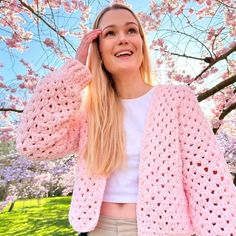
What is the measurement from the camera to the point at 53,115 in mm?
1455

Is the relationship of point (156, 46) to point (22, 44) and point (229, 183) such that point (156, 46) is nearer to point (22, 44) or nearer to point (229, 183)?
point (22, 44)

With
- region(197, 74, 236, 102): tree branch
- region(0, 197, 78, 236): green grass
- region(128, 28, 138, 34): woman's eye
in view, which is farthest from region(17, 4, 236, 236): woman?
region(0, 197, 78, 236): green grass

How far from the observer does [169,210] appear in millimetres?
1272

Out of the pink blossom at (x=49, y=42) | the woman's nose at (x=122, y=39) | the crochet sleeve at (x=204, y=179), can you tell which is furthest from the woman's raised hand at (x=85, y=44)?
the pink blossom at (x=49, y=42)

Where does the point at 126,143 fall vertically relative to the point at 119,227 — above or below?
above

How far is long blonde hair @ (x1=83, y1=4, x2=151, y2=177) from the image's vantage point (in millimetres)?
1386

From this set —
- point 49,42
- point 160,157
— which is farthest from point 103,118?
point 49,42

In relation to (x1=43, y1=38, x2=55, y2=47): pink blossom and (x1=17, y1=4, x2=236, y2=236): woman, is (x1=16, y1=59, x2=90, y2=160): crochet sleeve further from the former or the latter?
(x1=43, y1=38, x2=55, y2=47): pink blossom

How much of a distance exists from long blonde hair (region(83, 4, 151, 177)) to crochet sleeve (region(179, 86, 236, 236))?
0.79 feet

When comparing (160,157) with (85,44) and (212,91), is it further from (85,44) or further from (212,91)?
(212,91)

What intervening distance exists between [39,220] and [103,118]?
1141 centimetres

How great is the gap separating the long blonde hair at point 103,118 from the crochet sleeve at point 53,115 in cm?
8

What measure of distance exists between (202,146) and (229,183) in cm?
16

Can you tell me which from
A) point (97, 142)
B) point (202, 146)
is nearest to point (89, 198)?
point (97, 142)
